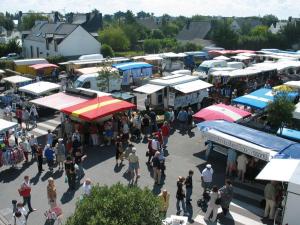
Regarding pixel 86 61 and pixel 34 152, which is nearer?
pixel 34 152

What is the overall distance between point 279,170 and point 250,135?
3.49m

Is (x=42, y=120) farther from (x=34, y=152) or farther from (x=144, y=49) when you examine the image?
(x=144, y=49)

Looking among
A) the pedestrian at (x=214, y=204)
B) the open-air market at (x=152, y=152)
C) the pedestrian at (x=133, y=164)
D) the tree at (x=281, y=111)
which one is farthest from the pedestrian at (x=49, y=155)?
the tree at (x=281, y=111)

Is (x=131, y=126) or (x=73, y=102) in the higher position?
(x=73, y=102)

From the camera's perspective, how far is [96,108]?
18.0 meters

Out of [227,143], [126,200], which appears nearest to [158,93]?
[227,143]

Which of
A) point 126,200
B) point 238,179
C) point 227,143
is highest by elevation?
point 126,200

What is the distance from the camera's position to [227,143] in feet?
47.3

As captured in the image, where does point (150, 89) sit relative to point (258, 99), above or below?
above

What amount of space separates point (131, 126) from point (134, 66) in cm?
1356

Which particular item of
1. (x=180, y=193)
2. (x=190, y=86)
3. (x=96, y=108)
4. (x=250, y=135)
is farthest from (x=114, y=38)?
(x=180, y=193)

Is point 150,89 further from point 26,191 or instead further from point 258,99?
point 26,191

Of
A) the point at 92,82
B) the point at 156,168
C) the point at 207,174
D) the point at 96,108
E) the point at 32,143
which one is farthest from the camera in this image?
the point at 92,82

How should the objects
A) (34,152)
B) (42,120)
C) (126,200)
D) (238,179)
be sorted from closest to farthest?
(126,200)
(238,179)
(34,152)
(42,120)
